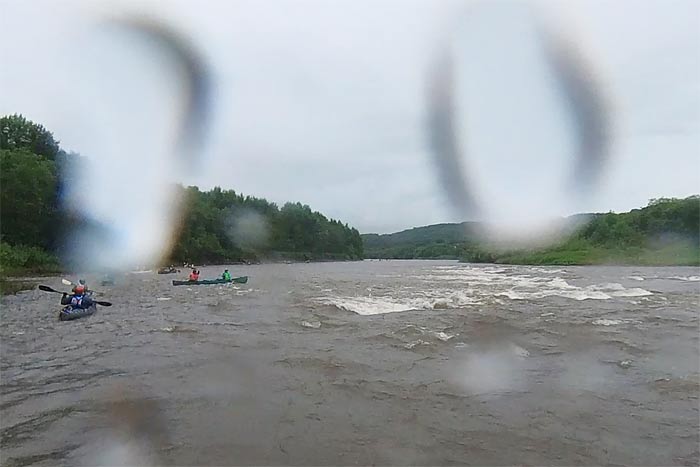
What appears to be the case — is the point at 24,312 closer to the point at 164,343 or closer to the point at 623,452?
the point at 164,343

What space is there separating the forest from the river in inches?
1284

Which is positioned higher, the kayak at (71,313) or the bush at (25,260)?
the bush at (25,260)

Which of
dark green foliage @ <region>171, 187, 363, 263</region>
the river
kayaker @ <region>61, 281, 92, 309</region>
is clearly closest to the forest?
dark green foliage @ <region>171, 187, 363, 263</region>

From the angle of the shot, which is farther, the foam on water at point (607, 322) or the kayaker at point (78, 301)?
the kayaker at point (78, 301)

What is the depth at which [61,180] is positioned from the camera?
5103 cm

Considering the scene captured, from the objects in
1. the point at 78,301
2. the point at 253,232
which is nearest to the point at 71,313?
the point at 78,301

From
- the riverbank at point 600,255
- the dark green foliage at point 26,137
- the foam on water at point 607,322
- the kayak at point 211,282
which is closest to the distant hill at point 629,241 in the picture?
the riverbank at point 600,255

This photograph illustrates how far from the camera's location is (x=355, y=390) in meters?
8.54

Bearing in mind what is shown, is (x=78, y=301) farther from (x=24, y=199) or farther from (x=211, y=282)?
(x=24, y=199)

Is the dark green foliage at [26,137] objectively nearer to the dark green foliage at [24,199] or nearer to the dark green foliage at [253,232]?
the dark green foliage at [24,199]

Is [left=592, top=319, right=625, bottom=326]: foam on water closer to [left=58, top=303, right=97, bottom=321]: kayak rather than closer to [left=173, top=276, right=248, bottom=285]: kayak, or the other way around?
[left=58, top=303, right=97, bottom=321]: kayak

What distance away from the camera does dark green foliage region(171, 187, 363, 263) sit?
78.9 m

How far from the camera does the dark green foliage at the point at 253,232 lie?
7894 centimetres

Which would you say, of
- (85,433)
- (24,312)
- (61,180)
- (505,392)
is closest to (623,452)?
(505,392)
